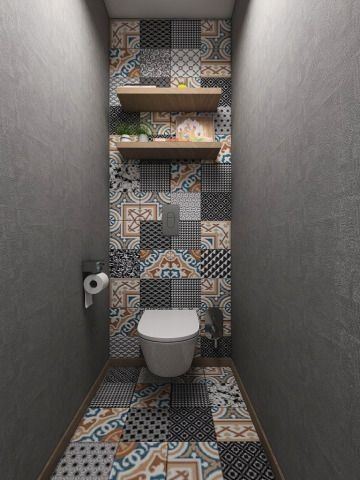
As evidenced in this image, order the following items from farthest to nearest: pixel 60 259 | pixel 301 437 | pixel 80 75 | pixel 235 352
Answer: pixel 235 352 → pixel 80 75 → pixel 60 259 → pixel 301 437

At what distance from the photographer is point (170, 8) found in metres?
2.09

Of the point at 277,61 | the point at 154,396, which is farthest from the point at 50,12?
the point at 154,396

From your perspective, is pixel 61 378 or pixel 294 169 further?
pixel 61 378

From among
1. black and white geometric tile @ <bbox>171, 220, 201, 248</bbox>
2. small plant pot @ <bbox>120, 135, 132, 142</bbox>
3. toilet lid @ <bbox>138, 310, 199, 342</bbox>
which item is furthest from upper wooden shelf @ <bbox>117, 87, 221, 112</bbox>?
toilet lid @ <bbox>138, 310, 199, 342</bbox>

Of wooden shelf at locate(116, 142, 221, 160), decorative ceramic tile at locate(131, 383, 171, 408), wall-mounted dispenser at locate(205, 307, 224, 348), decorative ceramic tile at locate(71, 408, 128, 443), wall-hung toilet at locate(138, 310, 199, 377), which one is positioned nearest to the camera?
decorative ceramic tile at locate(71, 408, 128, 443)

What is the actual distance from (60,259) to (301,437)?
1.20 m

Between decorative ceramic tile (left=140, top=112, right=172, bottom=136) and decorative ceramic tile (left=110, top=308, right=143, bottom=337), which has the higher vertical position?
decorative ceramic tile (left=140, top=112, right=172, bottom=136)

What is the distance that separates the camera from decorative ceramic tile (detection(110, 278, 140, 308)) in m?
2.22

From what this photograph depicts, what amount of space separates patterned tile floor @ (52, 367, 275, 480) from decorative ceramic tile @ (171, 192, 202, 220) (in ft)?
3.91

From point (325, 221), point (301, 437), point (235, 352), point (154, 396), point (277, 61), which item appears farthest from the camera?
point (235, 352)

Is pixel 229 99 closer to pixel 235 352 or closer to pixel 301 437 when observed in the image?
pixel 235 352

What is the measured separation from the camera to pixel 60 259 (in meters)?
1.35

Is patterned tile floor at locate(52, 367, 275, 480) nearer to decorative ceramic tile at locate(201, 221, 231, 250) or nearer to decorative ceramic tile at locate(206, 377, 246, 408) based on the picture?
decorative ceramic tile at locate(206, 377, 246, 408)

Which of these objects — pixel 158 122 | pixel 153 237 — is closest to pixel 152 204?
pixel 153 237
